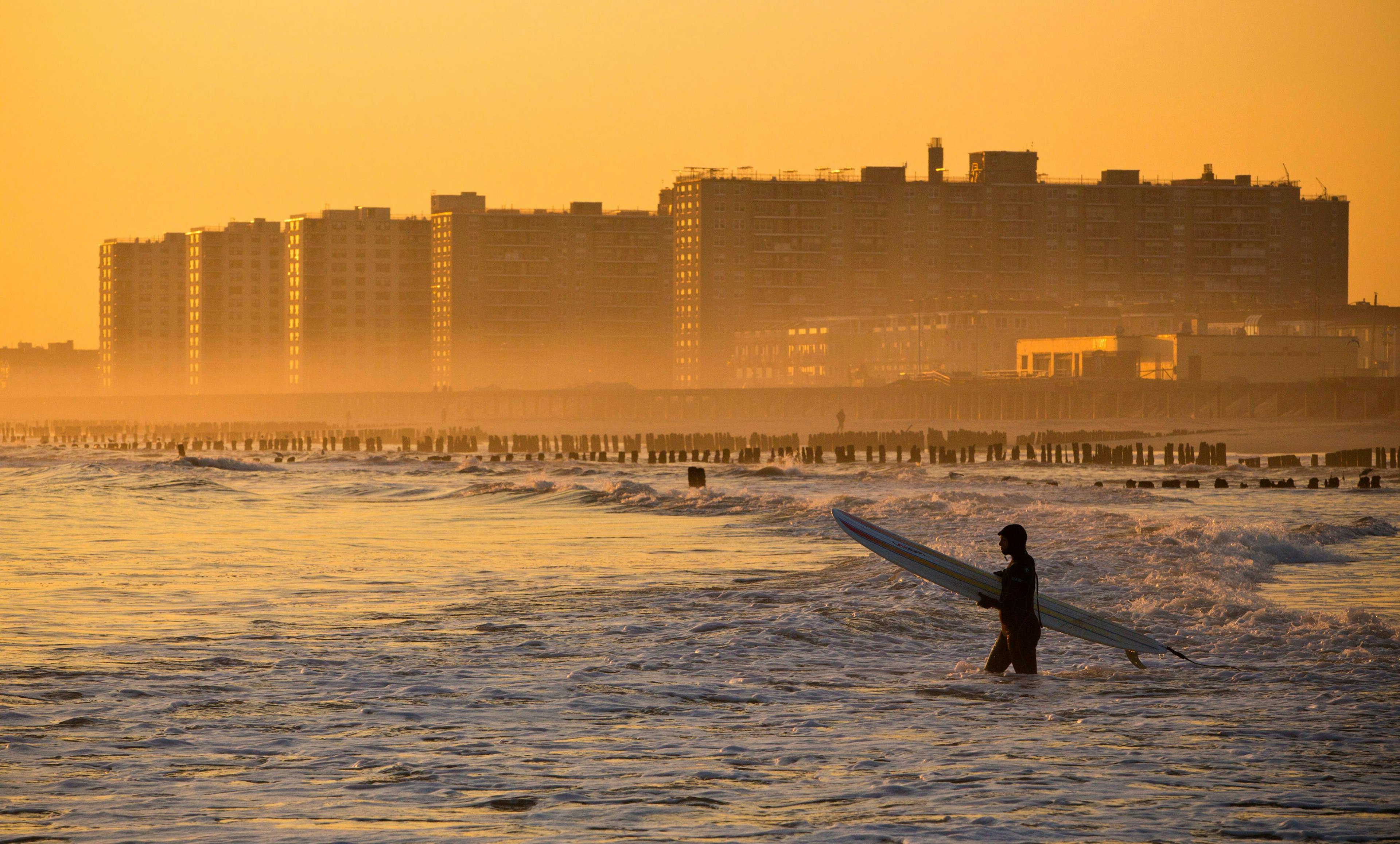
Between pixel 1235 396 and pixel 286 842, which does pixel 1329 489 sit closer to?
pixel 286 842

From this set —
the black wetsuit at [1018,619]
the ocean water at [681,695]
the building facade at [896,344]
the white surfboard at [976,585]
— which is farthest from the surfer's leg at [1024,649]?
the building facade at [896,344]

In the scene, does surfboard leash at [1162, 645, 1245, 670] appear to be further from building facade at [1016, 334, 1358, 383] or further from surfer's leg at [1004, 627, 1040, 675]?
building facade at [1016, 334, 1358, 383]

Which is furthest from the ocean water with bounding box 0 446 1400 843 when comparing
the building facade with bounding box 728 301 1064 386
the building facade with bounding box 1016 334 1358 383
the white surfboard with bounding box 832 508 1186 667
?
the building facade with bounding box 728 301 1064 386

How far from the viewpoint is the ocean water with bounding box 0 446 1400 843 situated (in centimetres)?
858

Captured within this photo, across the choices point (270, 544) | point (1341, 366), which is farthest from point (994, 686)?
point (1341, 366)

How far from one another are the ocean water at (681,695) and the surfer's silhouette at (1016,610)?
0.58 feet

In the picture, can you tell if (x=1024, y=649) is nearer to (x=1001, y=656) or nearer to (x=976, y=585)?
(x=1001, y=656)

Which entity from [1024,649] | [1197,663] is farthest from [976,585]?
[1197,663]

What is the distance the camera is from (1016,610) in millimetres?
12641

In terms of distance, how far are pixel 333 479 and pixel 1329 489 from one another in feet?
110

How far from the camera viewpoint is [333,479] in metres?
55.1

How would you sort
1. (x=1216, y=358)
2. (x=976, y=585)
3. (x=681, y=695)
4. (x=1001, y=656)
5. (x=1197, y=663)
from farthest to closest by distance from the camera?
(x=1216, y=358), (x=976, y=585), (x=1197, y=663), (x=1001, y=656), (x=681, y=695)

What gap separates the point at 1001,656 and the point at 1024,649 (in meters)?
0.23

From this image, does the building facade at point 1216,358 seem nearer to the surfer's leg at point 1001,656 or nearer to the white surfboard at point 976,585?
the white surfboard at point 976,585
